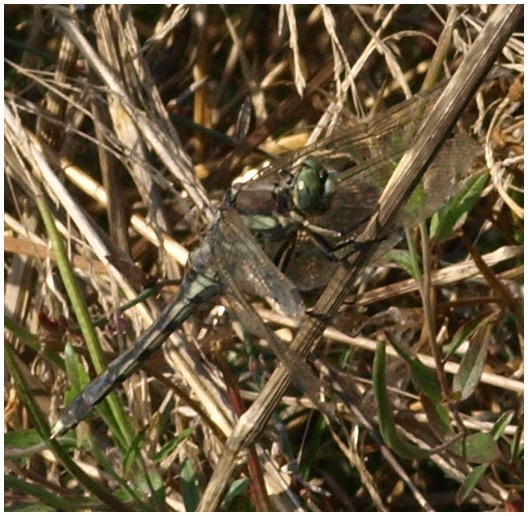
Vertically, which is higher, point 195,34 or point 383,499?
point 195,34

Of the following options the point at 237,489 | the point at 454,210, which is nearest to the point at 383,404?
the point at 237,489

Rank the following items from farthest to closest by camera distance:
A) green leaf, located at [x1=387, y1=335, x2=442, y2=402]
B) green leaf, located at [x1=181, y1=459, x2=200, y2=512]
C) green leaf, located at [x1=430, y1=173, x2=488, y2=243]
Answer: green leaf, located at [x1=430, y1=173, x2=488, y2=243] < green leaf, located at [x1=181, y1=459, x2=200, y2=512] < green leaf, located at [x1=387, y1=335, x2=442, y2=402]

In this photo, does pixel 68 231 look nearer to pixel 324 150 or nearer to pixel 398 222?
pixel 324 150

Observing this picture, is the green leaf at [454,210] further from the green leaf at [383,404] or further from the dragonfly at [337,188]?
the green leaf at [383,404]

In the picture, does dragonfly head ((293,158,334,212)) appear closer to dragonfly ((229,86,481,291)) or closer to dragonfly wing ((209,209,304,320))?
dragonfly ((229,86,481,291))

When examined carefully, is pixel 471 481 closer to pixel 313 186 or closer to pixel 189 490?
pixel 189 490

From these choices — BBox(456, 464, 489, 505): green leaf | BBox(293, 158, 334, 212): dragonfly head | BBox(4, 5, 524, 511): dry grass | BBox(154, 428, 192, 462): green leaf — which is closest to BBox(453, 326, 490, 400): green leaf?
BBox(4, 5, 524, 511): dry grass

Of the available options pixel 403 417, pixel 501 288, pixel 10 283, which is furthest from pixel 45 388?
pixel 501 288

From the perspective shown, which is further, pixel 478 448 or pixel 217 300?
pixel 217 300
